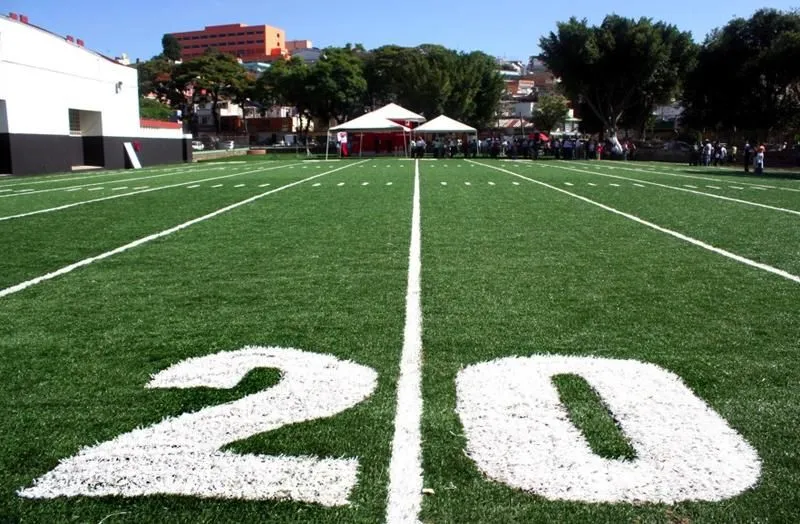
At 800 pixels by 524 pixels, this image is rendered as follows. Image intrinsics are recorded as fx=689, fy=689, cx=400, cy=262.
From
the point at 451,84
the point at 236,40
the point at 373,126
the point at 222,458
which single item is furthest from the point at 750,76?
the point at 236,40

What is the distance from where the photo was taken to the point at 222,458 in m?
2.92

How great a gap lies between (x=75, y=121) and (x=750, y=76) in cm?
4013

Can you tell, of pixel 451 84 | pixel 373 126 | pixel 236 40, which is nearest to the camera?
pixel 373 126

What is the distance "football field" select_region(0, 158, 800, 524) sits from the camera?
263 cm

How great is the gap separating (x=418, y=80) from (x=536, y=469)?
2610 inches

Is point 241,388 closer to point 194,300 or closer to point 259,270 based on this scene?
point 194,300

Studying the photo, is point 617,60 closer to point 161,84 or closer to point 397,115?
point 397,115

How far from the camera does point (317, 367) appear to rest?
4008 mm

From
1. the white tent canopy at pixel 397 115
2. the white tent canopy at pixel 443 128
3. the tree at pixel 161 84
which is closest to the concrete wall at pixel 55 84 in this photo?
the white tent canopy at pixel 397 115

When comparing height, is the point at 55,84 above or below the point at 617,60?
below

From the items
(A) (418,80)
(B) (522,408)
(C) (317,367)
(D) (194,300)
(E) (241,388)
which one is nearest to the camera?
(B) (522,408)

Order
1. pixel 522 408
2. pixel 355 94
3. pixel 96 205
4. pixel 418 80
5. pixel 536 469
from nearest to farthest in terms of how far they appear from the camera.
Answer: pixel 536 469, pixel 522 408, pixel 96 205, pixel 418 80, pixel 355 94

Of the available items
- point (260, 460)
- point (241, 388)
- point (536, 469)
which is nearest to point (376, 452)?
point (260, 460)

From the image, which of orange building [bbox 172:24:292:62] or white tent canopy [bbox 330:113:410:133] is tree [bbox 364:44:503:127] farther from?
orange building [bbox 172:24:292:62]
